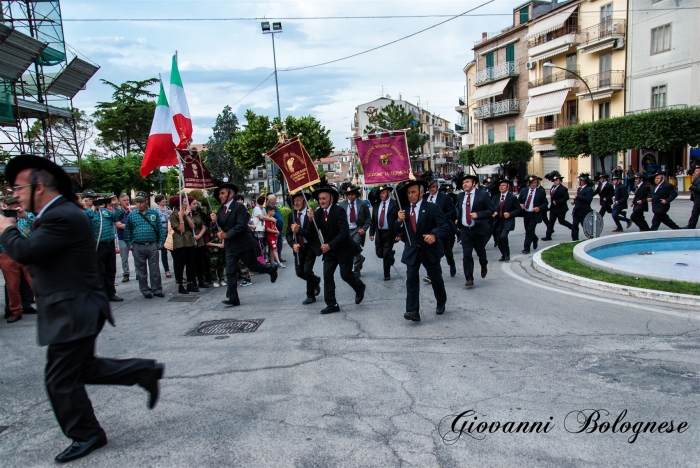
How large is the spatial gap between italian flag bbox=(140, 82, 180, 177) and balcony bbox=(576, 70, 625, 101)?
3550cm

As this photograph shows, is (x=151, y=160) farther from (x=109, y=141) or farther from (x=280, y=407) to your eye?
(x=109, y=141)

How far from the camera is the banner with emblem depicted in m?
7.38

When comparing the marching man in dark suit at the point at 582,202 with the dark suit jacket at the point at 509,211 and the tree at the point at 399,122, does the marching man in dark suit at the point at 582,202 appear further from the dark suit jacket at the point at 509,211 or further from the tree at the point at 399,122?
the tree at the point at 399,122

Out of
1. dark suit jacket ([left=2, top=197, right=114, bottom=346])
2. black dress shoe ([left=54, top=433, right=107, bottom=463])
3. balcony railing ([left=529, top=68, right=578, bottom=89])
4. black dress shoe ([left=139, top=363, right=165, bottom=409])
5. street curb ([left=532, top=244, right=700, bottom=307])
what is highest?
balcony railing ([left=529, top=68, right=578, bottom=89])

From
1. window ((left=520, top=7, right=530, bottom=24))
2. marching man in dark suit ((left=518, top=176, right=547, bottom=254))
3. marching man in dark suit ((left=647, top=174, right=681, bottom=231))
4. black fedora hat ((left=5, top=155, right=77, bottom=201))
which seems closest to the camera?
black fedora hat ((left=5, top=155, right=77, bottom=201))

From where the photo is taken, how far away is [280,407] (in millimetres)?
4133

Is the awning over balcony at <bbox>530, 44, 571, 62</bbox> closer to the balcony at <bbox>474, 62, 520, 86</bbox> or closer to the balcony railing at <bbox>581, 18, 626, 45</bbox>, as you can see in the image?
the balcony railing at <bbox>581, 18, 626, 45</bbox>

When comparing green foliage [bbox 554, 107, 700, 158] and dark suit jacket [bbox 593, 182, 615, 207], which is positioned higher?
green foliage [bbox 554, 107, 700, 158]

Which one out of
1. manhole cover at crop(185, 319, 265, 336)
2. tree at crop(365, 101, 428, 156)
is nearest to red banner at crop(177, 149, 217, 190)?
manhole cover at crop(185, 319, 265, 336)

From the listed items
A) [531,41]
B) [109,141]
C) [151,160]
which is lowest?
[151,160]

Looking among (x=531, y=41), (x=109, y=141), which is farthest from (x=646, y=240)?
(x=109, y=141)

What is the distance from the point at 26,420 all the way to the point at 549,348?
4.72 metres

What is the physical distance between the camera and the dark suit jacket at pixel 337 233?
7.51 metres

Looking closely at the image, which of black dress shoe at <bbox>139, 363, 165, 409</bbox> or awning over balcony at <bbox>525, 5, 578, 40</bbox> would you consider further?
awning over balcony at <bbox>525, 5, 578, 40</bbox>
